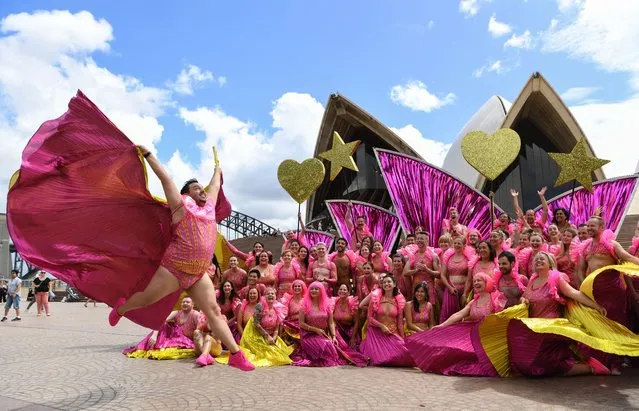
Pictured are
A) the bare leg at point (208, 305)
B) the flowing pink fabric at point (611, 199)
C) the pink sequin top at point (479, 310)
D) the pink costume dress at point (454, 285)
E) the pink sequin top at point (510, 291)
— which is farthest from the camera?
the flowing pink fabric at point (611, 199)

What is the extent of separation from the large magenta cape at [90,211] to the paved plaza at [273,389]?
0.77 m

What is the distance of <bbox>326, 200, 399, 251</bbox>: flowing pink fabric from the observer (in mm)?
13240

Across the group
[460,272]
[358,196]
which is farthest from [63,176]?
[358,196]

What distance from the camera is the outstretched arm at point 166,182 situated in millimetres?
3801

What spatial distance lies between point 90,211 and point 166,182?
0.76 m

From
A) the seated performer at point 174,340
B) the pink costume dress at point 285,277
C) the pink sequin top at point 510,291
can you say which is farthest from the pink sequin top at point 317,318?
the pink sequin top at point 510,291

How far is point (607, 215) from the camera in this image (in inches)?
424

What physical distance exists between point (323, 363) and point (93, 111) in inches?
146

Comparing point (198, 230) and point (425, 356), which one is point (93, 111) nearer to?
point (198, 230)

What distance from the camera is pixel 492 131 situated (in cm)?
2597

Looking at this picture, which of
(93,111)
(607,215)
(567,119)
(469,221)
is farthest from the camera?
(567,119)

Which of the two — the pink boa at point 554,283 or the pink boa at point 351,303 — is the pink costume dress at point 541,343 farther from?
the pink boa at point 351,303

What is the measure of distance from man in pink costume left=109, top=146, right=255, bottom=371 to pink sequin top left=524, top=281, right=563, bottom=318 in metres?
2.69

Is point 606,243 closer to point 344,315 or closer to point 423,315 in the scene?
point 423,315
